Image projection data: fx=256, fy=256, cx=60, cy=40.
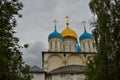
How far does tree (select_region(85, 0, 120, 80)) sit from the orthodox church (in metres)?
13.0

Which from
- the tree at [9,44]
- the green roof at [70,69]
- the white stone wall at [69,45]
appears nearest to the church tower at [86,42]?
the white stone wall at [69,45]

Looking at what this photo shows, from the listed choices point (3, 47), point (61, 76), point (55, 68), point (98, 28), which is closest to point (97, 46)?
point (98, 28)

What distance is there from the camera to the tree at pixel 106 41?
1084 cm

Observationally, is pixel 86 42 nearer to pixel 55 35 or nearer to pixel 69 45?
pixel 69 45

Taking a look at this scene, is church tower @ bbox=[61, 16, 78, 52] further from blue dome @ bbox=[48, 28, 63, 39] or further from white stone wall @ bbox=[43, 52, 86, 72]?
white stone wall @ bbox=[43, 52, 86, 72]

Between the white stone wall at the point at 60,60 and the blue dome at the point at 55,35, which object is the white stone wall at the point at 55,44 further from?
the white stone wall at the point at 60,60

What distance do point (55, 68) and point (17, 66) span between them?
18783 mm

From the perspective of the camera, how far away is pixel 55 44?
30.1 m

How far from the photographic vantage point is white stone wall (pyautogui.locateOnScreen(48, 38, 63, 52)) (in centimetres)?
2983

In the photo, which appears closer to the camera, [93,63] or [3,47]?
[3,47]

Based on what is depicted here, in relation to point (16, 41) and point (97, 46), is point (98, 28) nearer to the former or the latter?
point (97, 46)

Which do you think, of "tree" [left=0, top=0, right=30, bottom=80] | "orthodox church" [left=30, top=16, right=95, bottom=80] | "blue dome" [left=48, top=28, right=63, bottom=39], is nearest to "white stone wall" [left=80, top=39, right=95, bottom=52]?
"orthodox church" [left=30, top=16, right=95, bottom=80]

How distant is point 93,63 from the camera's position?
484 inches

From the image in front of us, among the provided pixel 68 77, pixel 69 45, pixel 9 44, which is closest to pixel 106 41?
pixel 9 44
